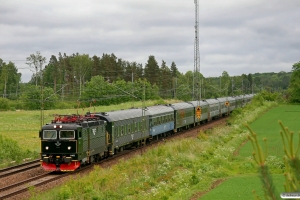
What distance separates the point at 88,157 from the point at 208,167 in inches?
312

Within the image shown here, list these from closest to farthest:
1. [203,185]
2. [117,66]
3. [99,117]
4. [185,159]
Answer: [203,185]
[185,159]
[99,117]
[117,66]

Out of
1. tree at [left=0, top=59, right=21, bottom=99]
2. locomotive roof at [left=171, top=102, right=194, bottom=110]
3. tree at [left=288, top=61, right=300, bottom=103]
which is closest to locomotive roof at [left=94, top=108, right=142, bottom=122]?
locomotive roof at [left=171, top=102, right=194, bottom=110]

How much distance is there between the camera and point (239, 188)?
22.0m

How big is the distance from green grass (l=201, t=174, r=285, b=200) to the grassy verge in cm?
85

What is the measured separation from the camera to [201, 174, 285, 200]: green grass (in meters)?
20.1

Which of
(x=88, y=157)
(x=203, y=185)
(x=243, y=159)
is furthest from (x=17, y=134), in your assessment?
(x=203, y=185)

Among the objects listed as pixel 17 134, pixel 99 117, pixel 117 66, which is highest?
pixel 117 66

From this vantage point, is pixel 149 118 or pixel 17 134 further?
pixel 17 134

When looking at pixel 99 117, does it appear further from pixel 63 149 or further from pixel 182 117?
pixel 182 117

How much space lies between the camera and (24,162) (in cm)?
3378

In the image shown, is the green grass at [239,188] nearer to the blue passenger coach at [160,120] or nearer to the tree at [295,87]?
the blue passenger coach at [160,120]

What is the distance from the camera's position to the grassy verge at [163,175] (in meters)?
20.1

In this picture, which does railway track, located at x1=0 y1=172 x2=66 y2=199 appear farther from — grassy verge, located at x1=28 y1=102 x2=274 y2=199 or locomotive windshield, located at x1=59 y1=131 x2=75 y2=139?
locomotive windshield, located at x1=59 y1=131 x2=75 y2=139

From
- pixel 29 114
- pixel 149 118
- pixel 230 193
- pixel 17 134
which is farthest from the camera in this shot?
pixel 29 114
